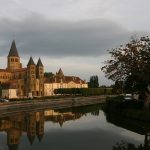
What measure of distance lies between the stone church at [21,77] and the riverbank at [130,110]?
7673cm

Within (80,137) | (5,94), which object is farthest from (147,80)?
(5,94)

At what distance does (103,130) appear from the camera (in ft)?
132

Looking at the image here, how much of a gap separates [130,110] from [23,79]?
10009 centimetres

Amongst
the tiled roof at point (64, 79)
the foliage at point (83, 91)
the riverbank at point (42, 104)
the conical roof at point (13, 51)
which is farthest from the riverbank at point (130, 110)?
the tiled roof at point (64, 79)

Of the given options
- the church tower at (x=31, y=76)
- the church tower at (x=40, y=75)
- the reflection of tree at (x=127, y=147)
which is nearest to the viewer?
the reflection of tree at (x=127, y=147)

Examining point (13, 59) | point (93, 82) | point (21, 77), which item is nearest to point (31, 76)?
point (21, 77)

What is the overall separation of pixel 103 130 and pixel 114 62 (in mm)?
13588

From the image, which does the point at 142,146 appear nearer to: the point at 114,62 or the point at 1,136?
the point at 1,136

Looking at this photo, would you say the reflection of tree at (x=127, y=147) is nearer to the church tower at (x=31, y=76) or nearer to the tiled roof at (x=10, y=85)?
the tiled roof at (x=10, y=85)

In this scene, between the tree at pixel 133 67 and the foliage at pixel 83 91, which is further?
the foliage at pixel 83 91

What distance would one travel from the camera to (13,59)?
152 meters

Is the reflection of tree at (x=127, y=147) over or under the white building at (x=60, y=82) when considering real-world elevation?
under

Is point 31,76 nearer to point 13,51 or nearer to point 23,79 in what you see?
point 23,79

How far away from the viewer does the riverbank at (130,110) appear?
44.0m
